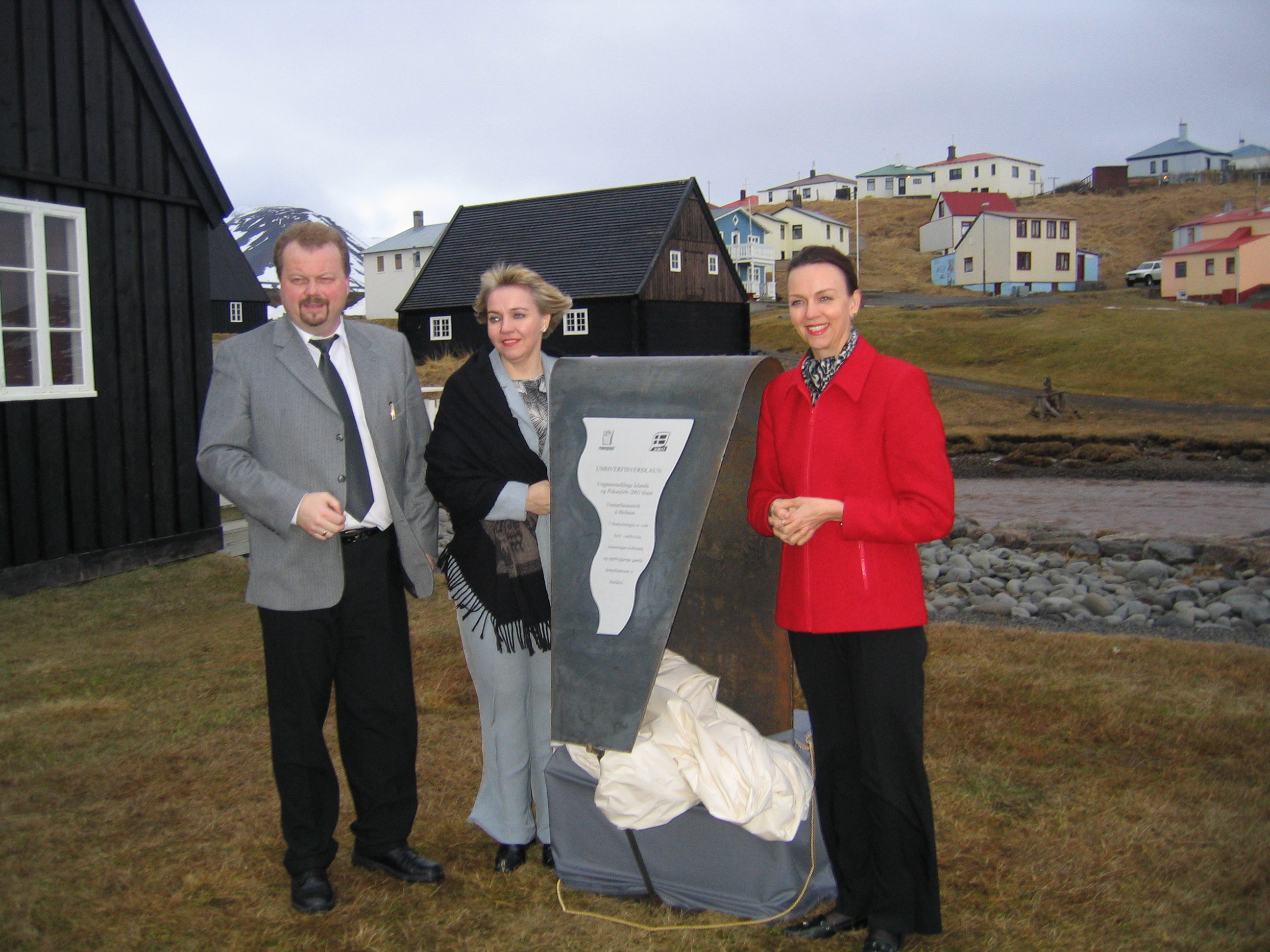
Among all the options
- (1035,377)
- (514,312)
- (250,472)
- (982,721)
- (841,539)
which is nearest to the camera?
(841,539)

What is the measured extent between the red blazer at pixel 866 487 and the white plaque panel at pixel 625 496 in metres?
0.36

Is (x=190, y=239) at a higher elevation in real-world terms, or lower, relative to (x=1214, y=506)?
higher

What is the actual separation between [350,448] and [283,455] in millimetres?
207

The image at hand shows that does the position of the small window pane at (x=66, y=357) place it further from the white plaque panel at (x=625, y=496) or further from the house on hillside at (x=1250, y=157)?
the house on hillside at (x=1250, y=157)

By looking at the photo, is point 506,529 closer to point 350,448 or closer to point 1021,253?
point 350,448

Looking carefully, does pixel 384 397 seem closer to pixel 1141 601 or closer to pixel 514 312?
pixel 514 312

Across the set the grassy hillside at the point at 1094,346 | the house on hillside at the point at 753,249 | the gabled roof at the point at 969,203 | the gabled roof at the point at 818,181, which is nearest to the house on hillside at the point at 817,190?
the gabled roof at the point at 818,181

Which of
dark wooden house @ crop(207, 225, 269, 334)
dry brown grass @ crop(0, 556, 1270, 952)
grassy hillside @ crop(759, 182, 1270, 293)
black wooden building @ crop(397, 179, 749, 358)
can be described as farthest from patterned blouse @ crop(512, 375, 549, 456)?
grassy hillside @ crop(759, 182, 1270, 293)

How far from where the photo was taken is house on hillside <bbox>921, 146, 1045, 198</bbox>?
99.1m

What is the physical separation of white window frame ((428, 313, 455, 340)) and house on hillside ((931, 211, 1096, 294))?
3567 cm

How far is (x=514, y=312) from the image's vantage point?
11.2ft

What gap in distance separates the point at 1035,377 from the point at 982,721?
91.8 feet

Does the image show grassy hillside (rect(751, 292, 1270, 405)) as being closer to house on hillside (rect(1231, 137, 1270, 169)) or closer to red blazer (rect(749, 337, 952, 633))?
red blazer (rect(749, 337, 952, 633))

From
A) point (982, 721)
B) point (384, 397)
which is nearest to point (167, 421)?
point (384, 397)
